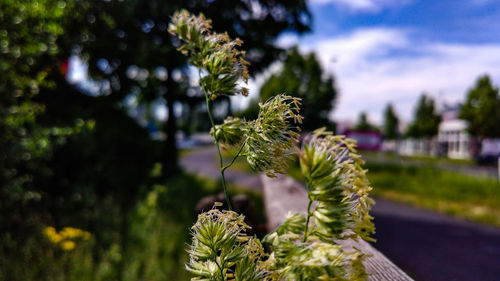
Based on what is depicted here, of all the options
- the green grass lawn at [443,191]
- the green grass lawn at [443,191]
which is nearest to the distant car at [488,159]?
the green grass lawn at [443,191]

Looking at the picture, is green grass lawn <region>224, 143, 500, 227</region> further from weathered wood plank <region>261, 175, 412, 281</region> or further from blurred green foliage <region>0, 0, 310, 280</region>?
weathered wood plank <region>261, 175, 412, 281</region>

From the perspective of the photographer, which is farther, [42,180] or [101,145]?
[101,145]

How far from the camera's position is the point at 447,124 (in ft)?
157

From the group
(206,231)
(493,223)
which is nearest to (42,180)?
(206,231)

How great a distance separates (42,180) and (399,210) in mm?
9787

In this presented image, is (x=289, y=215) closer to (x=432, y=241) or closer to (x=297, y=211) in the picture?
(x=297, y=211)

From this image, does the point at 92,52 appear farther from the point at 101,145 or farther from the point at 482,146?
the point at 482,146

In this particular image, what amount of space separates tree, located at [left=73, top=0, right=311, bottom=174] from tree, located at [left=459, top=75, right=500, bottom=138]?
2426 cm

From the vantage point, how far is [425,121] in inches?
1731

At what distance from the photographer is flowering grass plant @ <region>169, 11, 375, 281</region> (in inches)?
30.0

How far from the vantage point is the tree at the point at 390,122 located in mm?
56069

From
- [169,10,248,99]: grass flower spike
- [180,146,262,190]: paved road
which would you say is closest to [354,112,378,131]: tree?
[180,146,262,190]: paved road

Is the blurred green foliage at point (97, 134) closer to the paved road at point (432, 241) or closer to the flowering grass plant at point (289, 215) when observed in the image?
the flowering grass plant at point (289, 215)

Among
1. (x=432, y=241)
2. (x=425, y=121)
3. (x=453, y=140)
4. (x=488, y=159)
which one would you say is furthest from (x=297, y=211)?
(x=453, y=140)
